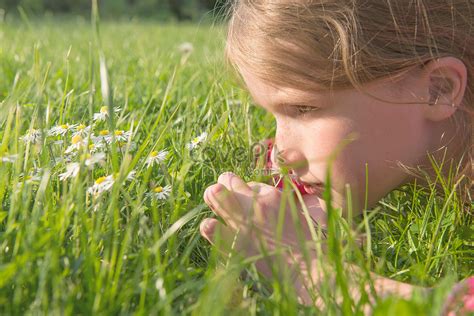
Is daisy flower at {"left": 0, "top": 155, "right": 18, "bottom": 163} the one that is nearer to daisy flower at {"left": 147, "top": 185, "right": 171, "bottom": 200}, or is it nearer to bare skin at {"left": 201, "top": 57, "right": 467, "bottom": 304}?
daisy flower at {"left": 147, "top": 185, "right": 171, "bottom": 200}

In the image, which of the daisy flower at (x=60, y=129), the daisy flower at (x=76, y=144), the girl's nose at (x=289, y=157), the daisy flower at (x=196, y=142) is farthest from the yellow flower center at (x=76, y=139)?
the girl's nose at (x=289, y=157)

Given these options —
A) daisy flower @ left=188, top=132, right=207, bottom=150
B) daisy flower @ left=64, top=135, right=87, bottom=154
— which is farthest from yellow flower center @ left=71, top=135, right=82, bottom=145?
daisy flower @ left=188, top=132, right=207, bottom=150

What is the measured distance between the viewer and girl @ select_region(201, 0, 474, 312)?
1.57m

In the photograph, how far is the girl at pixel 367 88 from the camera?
157 cm

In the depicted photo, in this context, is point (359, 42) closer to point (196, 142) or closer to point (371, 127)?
point (371, 127)

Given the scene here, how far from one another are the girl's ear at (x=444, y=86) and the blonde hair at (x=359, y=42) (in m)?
0.03

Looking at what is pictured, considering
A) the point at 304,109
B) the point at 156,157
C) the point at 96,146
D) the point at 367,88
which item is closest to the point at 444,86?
the point at 367,88

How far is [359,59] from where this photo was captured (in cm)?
158

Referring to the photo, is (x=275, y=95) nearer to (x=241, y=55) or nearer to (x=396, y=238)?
(x=241, y=55)

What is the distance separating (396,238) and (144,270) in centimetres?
67

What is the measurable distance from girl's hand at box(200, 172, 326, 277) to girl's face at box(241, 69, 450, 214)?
0.16 meters

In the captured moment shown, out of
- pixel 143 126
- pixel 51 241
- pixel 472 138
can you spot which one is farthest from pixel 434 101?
pixel 51 241

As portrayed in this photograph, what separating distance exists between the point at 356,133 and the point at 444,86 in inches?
9.5

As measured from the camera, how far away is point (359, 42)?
160cm
